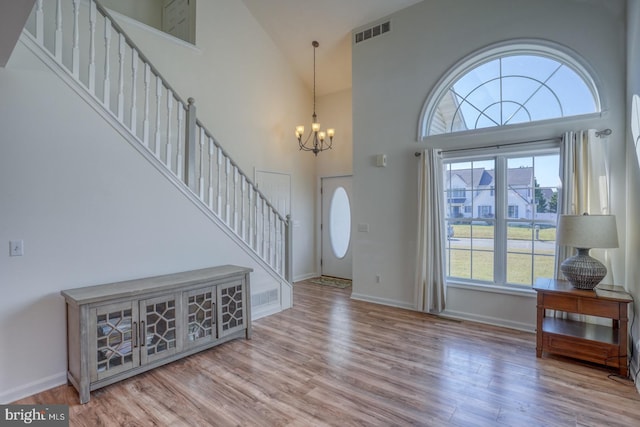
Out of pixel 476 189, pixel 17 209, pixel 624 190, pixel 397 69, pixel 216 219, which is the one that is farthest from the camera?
pixel 397 69

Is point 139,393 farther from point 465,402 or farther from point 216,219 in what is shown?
point 465,402

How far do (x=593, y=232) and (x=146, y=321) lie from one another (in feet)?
13.1

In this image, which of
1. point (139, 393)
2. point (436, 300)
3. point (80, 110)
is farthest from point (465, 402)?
point (80, 110)

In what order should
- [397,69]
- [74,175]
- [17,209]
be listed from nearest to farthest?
[17,209], [74,175], [397,69]

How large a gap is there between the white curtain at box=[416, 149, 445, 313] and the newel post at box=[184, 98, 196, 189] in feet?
9.54

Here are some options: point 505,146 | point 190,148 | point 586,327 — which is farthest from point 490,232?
point 190,148

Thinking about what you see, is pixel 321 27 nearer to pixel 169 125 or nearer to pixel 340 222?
pixel 169 125

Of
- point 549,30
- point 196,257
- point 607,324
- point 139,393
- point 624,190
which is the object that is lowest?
point 139,393

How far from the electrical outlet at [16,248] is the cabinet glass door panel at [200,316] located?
1.27 meters

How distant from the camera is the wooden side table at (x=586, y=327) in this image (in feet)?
8.98

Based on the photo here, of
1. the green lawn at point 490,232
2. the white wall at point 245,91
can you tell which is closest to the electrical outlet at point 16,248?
the white wall at point 245,91

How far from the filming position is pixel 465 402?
238 centimetres

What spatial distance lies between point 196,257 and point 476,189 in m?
3.59

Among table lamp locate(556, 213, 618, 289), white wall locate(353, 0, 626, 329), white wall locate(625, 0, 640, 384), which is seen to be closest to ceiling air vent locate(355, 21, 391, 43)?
white wall locate(353, 0, 626, 329)
